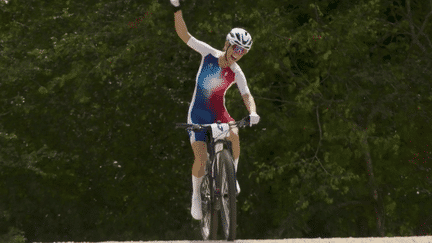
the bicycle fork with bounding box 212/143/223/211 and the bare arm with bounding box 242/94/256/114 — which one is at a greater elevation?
the bare arm with bounding box 242/94/256/114

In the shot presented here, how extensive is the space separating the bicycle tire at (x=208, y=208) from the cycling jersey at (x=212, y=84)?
385 mm

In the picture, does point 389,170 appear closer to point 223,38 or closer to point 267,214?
point 267,214

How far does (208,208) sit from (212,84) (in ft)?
3.59

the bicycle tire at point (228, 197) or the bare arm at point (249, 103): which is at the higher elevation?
the bare arm at point (249, 103)

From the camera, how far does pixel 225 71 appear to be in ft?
20.6

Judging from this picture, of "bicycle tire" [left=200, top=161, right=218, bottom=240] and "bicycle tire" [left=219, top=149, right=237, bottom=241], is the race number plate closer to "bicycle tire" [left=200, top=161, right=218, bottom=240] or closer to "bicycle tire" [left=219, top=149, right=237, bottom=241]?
"bicycle tire" [left=219, top=149, right=237, bottom=241]

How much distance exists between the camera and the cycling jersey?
627 centimetres

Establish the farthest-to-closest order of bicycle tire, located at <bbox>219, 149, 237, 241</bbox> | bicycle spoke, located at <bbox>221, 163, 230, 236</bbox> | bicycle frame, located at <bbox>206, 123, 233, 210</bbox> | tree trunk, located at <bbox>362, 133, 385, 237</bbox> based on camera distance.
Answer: tree trunk, located at <bbox>362, 133, 385, 237</bbox>, bicycle frame, located at <bbox>206, 123, 233, 210</bbox>, bicycle spoke, located at <bbox>221, 163, 230, 236</bbox>, bicycle tire, located at <bbox>219, 149, 237, 241</bbox>

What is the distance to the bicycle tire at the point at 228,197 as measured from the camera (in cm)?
577

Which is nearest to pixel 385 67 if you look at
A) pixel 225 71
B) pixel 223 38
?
pixel 223 38

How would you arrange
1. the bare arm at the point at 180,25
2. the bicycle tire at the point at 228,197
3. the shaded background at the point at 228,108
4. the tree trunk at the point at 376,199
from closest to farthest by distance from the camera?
the bicycle tire at the point at 228,197
the bare arm at the point at 180,25
the shaded background at the point at 228,108
the tree trunk at the point at 376,199

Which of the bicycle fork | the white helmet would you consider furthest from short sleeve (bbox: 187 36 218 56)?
the bicycle fork

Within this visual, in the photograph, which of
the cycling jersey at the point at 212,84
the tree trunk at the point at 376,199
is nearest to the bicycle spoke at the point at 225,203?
the cycling jersey at the point at 212,84

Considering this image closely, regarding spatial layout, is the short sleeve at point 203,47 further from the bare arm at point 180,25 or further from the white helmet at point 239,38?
the white helmet at point 239,38
